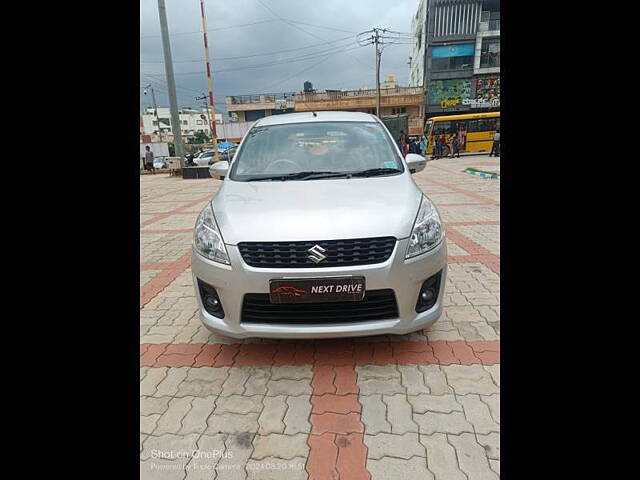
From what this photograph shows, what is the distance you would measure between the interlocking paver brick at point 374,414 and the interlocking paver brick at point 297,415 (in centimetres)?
31

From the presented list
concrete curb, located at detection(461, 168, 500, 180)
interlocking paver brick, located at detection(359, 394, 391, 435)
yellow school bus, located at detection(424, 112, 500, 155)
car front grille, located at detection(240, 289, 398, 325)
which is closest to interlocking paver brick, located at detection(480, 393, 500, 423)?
interlocking paver brick, located at detection(359, 394, 391, 435)

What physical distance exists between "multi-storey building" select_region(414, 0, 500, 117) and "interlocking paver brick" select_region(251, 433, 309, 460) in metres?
35.8

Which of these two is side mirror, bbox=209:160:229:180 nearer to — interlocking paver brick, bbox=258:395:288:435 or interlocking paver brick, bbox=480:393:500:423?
interlocking paver brick, bbox=258:395:288:435

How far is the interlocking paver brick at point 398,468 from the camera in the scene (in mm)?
1533

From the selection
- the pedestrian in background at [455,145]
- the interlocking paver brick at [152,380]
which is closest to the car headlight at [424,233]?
the interlocking paver brick at [152,380]

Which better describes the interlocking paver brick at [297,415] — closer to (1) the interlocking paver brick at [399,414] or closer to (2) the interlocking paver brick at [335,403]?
(2) the interlocking paver brick at [335,403]

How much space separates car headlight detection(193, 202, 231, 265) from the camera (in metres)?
2.08

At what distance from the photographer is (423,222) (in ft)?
7.20
